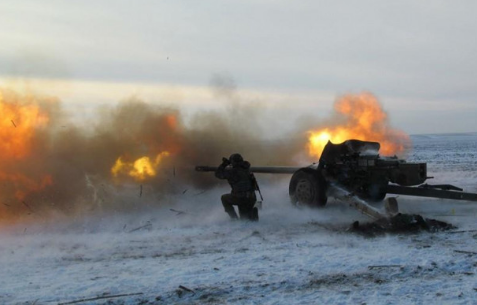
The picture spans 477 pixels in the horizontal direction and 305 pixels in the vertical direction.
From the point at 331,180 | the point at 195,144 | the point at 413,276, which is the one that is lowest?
the point at 413,276

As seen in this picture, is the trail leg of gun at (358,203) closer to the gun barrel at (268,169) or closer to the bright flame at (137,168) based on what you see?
the gun barrel at (268,169)

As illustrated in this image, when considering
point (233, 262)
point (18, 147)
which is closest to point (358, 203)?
point (233, 262)

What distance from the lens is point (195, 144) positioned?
47.3ft

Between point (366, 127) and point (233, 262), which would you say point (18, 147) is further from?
point (366, 127)

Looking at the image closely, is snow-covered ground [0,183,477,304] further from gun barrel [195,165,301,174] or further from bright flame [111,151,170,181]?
bright flame [111,151,170,181]

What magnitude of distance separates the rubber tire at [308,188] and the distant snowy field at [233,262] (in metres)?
0.92

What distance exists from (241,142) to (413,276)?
11.8m

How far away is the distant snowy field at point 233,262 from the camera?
4949 millimetres

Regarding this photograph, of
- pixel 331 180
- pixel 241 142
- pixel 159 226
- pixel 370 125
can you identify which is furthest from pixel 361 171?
pixel 241 142

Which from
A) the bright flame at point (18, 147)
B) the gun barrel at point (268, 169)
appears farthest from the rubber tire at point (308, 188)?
the bright flame at point (18, 147)

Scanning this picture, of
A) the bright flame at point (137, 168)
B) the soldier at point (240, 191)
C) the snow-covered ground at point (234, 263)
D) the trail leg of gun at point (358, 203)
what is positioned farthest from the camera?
the bright flame at point (137, 168)

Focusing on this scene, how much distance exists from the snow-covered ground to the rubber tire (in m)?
1.14

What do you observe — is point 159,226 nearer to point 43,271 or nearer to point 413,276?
point 43,271

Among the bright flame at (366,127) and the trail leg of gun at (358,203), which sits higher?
the bright flame at (366,127)
